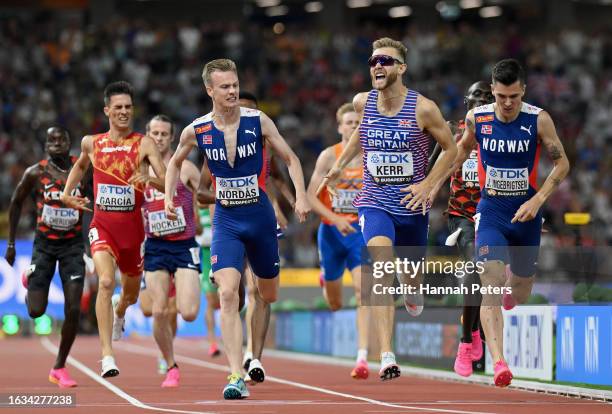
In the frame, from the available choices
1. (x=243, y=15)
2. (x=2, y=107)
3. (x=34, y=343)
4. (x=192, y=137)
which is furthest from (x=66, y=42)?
(x=192, y=137)

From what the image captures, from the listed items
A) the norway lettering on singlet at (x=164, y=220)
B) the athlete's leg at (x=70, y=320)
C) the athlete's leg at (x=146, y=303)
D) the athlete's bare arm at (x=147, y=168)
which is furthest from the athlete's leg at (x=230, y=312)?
the athlete's leg at (x=146, y=303)

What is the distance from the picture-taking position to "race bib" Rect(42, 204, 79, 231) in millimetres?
14359

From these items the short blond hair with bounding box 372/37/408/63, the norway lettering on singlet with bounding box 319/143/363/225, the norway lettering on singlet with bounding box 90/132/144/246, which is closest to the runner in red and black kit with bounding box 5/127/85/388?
the norway lettering on singlet with bounding box 90/132/144/246

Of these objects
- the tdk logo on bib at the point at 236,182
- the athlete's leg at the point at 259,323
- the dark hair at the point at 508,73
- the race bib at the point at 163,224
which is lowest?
→ the athlete's leg at the point at 259,323

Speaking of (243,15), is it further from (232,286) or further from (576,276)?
(232,286)

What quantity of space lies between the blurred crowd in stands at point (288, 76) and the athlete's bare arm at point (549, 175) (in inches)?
735

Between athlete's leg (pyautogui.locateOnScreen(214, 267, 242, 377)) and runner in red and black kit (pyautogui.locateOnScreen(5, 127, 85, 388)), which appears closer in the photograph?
athlete's leg (pyautogui.locateOnScreen(214, 267, 242, 377))

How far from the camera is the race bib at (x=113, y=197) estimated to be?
13.2 metres

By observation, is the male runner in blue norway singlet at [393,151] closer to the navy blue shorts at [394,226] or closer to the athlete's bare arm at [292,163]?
the navy blue shorts at [394,226]

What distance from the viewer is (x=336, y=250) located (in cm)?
1573

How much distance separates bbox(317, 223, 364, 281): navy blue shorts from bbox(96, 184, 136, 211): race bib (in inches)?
126

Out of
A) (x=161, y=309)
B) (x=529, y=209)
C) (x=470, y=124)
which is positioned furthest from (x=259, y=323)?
(x=529, y=209)

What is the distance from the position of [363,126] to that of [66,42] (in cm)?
2424

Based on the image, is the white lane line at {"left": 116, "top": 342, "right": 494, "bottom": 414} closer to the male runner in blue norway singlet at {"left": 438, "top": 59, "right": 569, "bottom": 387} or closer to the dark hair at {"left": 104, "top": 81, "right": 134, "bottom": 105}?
the male runner in blue norway singlet at {"left": 438, "top": 59, "right": 569, "bottom": 387}
